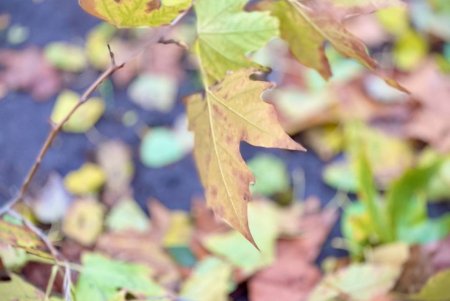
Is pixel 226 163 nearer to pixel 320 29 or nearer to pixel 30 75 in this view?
pixel 320 29

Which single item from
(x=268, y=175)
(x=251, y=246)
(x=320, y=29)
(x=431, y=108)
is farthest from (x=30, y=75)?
(x=320, y=29)

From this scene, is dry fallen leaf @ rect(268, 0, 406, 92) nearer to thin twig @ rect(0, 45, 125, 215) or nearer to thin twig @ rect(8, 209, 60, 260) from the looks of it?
thin twig @ rect(0, 45, 125, 215)

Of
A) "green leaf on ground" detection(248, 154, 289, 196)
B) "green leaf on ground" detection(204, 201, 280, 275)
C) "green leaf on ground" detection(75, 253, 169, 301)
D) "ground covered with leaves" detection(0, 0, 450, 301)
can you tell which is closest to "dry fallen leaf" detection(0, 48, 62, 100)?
"ground covered with leaves" detection(0, 0, 450, 301)

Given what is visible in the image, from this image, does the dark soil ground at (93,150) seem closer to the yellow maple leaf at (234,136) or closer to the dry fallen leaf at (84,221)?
the dry fallen leaf at (84,221)

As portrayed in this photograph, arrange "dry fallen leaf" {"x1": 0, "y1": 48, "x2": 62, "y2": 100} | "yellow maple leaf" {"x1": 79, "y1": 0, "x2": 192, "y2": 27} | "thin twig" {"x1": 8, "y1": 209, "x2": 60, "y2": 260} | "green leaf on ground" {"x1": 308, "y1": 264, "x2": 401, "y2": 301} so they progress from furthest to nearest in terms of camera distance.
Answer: "dry fallen leaf" {"x1": 0, "y1": 48, "x2": 62, "y2": 100} → "green leaf on ground" {"x1": 308, "y1": 264, "x2": 401, "y2": 301} → "thin twig" {"x1": 8, "y1": 209, "x2": 60, "y2": 260} → "yellow maple leaf" {"x1": 79, "y1": 0, "x2": 192, "y2": 27}

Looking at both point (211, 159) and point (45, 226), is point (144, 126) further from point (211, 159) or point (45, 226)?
point (211, 159)

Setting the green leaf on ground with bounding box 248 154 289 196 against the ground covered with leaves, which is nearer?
the ground covered with leaves
